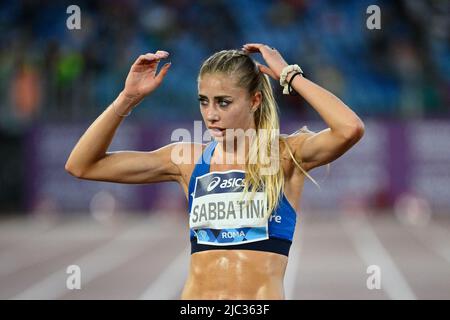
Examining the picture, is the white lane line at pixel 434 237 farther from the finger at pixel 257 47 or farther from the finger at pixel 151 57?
the finger at pixel 151 57

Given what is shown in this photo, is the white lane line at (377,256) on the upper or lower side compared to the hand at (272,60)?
lower

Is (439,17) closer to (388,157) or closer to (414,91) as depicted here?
(414,91)

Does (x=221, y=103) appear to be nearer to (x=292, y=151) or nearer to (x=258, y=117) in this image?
(x=258, y=117)

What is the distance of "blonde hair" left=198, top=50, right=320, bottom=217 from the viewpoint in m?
3.98

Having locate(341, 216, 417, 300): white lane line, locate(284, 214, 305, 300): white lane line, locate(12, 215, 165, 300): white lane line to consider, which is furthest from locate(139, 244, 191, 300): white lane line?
locate(341, 216, 417, 300): white lane line

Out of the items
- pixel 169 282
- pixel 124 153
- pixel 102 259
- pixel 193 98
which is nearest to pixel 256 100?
pixel 124 153

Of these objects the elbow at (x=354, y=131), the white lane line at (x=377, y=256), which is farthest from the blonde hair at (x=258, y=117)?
the white lane line at (x=377, y=256)

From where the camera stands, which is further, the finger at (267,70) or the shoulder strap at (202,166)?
the shoulder strap at (202,166)

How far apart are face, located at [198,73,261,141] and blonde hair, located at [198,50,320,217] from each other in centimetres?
3

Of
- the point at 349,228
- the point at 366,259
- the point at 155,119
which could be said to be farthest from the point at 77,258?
the point at 155,119

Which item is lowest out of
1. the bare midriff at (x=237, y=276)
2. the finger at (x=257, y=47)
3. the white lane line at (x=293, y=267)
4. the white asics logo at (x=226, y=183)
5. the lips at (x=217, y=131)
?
the white lane line at (x=293, y=267)

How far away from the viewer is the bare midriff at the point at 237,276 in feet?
12.8

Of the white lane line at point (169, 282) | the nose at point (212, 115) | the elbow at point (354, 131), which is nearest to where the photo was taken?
the elbow at point (354, 131)
